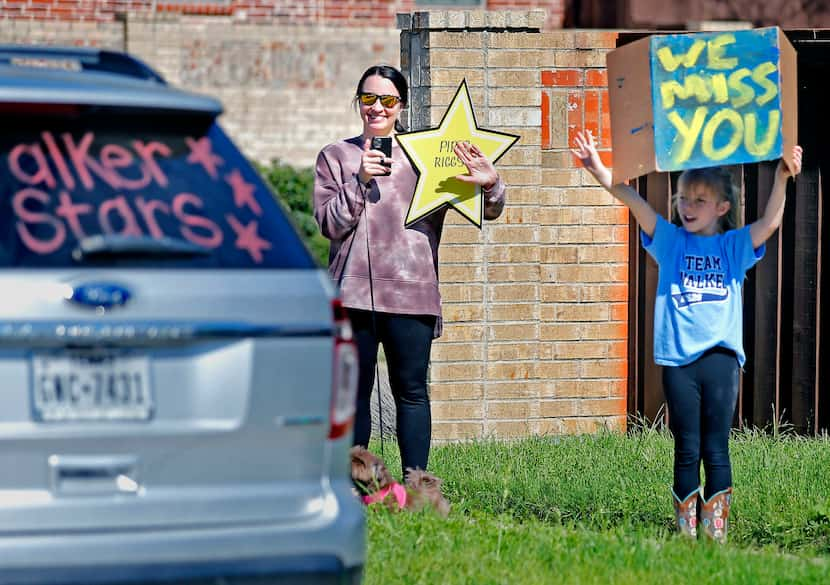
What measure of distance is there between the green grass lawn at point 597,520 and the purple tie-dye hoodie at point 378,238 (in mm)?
913

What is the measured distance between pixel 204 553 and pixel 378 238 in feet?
9.65

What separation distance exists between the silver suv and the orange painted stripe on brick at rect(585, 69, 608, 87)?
480cm

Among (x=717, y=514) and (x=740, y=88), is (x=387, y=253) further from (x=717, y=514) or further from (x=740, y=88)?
(x=717, y=514)

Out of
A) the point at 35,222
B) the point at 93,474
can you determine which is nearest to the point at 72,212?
the point at 35,222

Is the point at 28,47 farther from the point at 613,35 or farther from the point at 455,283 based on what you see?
the point at 613,35

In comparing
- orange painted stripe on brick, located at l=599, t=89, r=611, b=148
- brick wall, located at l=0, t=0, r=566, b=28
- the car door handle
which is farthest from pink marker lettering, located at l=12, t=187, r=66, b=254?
brick wall, located at l=0, t=0, r=566, b=28

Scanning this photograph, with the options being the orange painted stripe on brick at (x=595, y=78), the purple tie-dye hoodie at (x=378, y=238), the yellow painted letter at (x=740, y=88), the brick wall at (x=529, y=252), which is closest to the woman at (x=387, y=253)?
the purple tie-dye hoodie at (x=378, y=238)

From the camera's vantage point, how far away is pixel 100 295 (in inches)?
128

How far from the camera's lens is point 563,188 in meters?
8.23

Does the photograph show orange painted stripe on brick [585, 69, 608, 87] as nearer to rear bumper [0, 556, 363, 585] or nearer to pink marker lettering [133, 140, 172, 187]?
pink marker lettering [133, 140, 172, 187]

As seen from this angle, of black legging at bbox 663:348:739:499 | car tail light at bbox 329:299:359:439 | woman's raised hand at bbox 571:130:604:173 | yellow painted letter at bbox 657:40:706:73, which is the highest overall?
yellow painted letter at bbox 657:40:706:73

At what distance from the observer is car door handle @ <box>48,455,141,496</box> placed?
3.25m

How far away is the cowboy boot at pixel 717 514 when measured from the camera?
5.72 meters

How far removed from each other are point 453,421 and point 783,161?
3.01 m
